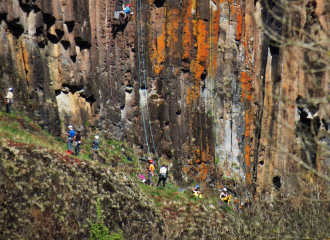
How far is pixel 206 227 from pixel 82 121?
28.8 feet

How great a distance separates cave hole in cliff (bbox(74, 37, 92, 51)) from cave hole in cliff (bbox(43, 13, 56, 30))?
1.58 meters

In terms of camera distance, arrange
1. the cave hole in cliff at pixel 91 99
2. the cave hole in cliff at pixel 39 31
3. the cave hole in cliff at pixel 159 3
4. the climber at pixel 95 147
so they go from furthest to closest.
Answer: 1. the cave hole in cliff at pixel 159 3
2. the cave hole in cliff at pixel 91 99
3. the climber at pixel 95 147
4. the cave hole in cliff at pixel 39 31

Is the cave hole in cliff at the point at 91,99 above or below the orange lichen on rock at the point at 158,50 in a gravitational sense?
below

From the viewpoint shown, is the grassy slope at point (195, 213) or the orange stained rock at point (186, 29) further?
the orange stained rock at point (186, 29)

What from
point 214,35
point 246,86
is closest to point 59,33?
point 214,35

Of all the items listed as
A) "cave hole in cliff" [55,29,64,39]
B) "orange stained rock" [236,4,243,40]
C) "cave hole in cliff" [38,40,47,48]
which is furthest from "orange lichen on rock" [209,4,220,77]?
"cave hole in cliff" [38,40,47,48]

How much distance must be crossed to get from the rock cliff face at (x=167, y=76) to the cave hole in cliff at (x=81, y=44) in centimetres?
5

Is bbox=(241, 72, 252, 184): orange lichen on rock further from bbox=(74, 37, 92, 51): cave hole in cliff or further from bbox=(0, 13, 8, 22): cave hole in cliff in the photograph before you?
bbox=(0, 13, 8, 22): cave hole in cliff

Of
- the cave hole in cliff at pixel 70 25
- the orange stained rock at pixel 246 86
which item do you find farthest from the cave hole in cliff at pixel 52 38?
the orange stained rock at pixel 246 86

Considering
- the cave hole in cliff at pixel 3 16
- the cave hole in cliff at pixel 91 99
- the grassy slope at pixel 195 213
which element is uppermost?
the cave hole in cliff at pixel 3 16

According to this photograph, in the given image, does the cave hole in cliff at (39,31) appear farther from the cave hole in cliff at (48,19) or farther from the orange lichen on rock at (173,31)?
the orange lichen on rock at (173,31)

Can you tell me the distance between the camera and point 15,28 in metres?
25.8

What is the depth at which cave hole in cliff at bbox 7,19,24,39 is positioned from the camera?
83.7 ft

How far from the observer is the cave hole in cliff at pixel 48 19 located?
27141 mm
